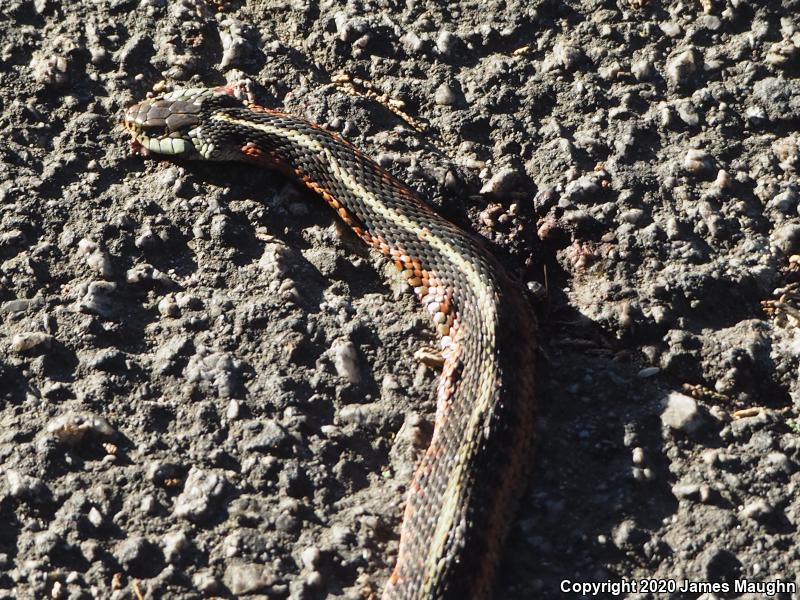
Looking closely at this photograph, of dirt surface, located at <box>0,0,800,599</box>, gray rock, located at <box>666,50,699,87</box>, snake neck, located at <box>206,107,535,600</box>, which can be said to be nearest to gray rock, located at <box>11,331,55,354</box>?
dirt surface, located at <box>0,0,800,599</box>

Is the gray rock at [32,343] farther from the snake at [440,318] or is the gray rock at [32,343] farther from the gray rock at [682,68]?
the gray rock at [682,68]

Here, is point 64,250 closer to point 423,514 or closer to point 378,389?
point 378,389

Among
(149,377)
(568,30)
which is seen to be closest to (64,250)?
(149,377)

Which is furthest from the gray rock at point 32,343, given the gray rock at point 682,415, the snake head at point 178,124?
the gray rock at point 682,415

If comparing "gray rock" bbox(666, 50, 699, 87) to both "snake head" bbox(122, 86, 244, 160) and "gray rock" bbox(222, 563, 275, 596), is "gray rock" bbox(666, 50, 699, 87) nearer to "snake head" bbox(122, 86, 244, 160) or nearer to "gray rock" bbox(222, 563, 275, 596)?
"snake head" bbox(122, 86, 244, 160)

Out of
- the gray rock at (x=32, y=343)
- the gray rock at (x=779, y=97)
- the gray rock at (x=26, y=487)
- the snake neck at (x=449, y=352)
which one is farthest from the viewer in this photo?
the gray rock at (x=779, y=97)
